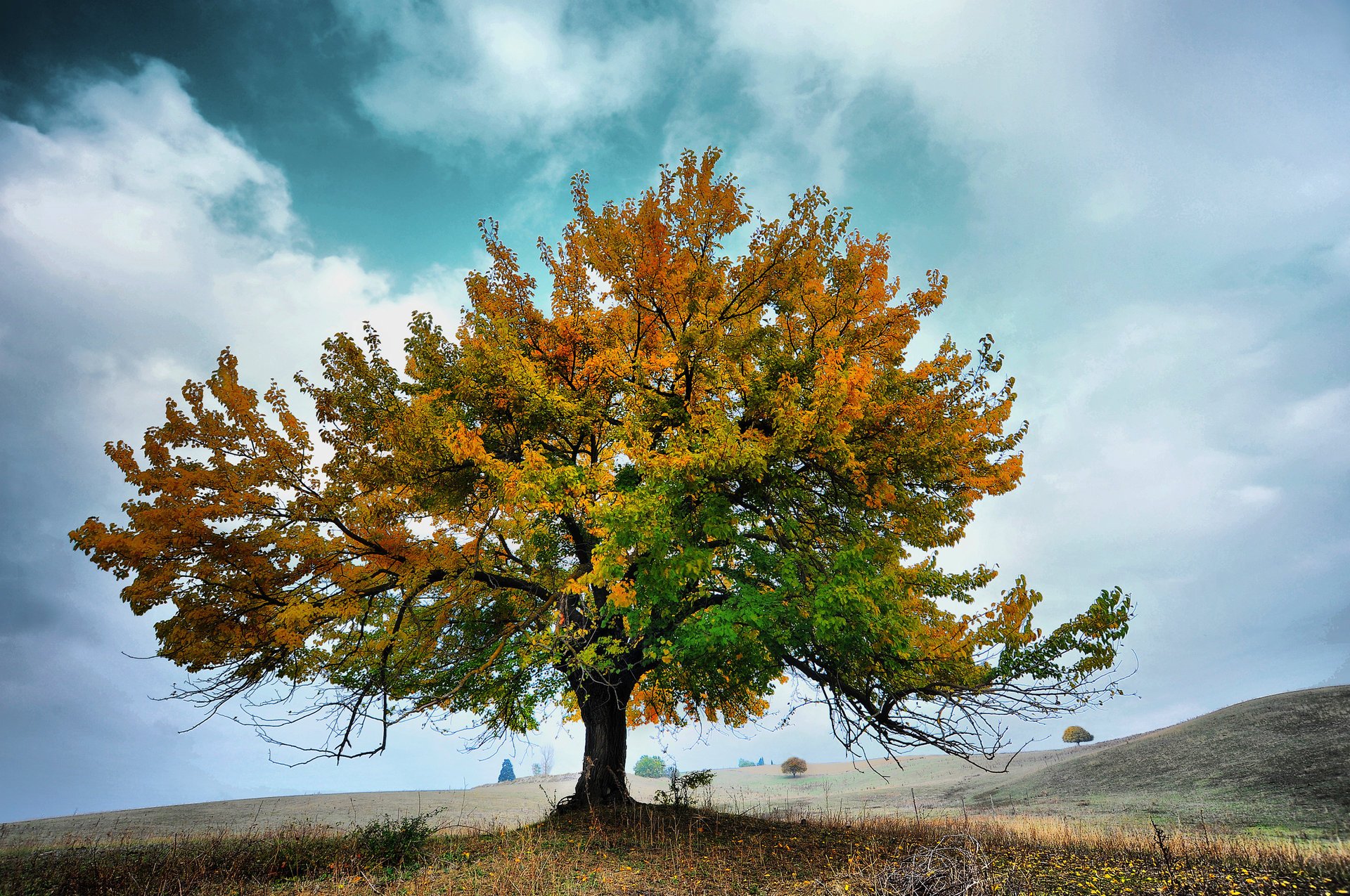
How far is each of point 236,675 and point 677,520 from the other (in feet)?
27.1

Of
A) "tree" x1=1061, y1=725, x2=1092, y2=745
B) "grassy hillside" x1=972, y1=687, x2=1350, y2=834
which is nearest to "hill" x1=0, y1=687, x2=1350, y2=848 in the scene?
"grassy hillside" x1=972, y1=687, x2=1350, y2=834

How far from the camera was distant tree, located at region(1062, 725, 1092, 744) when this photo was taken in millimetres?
43969

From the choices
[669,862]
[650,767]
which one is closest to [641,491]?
[669,862]

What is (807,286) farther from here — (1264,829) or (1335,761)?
(1335,761)

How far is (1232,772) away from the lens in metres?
20.7

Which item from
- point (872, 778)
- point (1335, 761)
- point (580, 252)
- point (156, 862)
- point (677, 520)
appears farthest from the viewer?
point (872, 778)

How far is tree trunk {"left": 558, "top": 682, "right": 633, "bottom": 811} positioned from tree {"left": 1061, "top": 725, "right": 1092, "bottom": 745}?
151 feet

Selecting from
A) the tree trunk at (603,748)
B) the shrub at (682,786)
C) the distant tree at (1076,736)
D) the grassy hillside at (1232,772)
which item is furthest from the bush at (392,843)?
the distant tree at (1076,736)

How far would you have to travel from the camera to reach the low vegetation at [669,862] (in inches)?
290

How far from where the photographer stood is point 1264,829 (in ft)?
47.0

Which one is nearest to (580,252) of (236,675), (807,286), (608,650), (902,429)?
(807,286)

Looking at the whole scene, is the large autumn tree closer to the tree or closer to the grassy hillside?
the grassy hillside

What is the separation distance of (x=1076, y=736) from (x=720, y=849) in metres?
47.5

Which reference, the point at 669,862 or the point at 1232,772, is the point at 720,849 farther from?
the point at 1232,772
